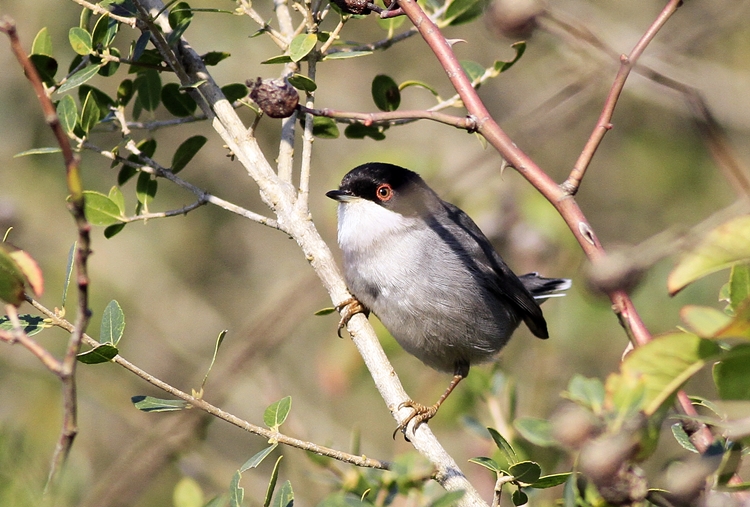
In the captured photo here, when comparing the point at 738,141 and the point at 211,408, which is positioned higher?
the point at 211,408

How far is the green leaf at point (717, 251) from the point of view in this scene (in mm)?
1354

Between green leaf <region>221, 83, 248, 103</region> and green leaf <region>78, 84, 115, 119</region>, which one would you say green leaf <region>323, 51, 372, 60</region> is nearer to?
green leaf <region>221, 83, 248, 103</region>

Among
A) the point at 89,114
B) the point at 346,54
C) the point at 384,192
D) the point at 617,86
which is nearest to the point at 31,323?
the point at 89,114

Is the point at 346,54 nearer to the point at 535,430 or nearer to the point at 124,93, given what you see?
the point at 124,93

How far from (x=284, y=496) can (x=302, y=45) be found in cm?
169

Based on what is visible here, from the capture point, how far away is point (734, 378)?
1.41 m

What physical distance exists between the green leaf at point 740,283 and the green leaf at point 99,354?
1.78 metres

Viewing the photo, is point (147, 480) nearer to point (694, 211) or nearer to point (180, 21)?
point (180, 21)

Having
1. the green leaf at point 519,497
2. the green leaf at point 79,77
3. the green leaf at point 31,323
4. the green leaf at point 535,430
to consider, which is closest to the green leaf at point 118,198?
the green leaf at point 79,77

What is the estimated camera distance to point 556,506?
97.3 inches

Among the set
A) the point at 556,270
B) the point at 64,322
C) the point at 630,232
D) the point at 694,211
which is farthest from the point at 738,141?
the point at 64,322

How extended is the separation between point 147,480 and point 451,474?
107 cm

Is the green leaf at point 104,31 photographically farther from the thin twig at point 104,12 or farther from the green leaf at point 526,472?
the green leaf at point 526,472

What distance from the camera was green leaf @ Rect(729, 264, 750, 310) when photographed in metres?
1.70
